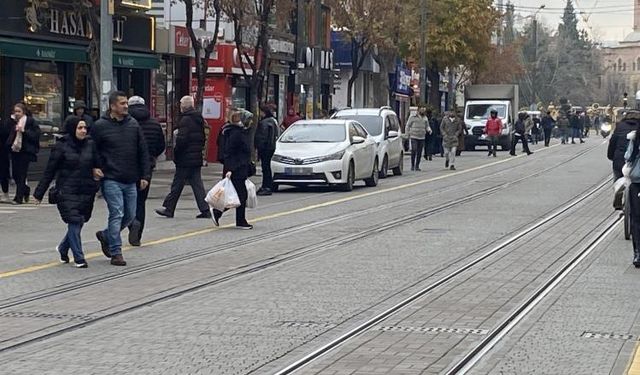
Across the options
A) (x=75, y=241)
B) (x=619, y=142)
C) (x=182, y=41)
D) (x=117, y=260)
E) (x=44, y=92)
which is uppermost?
(x=182, y=41)

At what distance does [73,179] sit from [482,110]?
44826 mm

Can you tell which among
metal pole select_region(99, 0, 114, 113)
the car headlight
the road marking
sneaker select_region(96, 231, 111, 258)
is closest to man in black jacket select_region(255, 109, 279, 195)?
→ the road marking

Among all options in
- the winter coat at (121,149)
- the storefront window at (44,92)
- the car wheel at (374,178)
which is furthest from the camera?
the storefront window at (44,92)

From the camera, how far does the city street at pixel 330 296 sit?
877 cm

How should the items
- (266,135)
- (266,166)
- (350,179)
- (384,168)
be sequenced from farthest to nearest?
(384,168), (350,179), (266,166), (266,135)

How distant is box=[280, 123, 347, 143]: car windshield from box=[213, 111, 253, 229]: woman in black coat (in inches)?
350

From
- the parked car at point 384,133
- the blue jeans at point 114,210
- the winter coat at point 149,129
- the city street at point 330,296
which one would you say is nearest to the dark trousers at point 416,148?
the parked car at point 384,133

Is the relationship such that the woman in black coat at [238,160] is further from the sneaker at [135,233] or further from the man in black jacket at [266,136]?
the man in black jacket at [266,136]

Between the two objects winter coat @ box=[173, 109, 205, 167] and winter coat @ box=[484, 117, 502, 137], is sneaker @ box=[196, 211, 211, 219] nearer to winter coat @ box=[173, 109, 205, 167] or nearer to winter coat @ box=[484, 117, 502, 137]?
winter coat @ box=[173, 109, 205, 167]

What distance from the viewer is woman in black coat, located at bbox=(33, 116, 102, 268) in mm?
13234

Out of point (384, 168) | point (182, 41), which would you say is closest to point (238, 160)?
point (384, 168)

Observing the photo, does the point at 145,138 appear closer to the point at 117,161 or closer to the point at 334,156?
the point at 117,161

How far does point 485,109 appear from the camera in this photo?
56.7 metres

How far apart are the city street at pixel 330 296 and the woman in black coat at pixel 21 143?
3.15 feet
